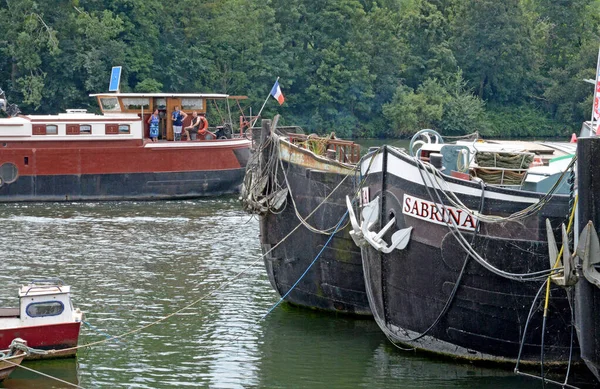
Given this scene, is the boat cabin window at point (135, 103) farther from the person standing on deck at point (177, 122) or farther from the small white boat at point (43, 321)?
the small white boat at point (43, 321)

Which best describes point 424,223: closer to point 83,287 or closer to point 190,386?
point 190,386

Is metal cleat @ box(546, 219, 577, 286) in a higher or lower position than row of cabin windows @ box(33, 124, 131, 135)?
higher

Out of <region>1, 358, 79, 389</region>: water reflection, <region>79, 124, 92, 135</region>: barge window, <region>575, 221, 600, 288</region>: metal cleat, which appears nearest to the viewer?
<region>575, 221, 600, 288</region>: metal cleat

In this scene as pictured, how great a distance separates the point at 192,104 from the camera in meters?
40.9

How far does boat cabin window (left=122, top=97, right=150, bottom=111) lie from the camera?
132 feet

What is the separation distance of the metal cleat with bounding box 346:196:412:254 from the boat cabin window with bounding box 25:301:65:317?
191 inches

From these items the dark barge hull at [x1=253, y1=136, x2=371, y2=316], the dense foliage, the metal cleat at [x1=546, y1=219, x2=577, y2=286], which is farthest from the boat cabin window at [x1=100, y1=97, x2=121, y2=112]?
the metal cleat at [x1=546, y1=219, x2=577, y2=286]

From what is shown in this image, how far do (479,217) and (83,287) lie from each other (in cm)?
1091

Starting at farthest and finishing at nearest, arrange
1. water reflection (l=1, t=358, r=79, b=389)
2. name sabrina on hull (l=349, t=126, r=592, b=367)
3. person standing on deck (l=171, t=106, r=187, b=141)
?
person standing on deck (l=171, t=106, r=187, b=141)
water reflection (l=1, t=358, r=79, b=389)
name sabrina on hull (l=349, t=126, r=592, b=367)

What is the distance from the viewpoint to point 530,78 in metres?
82.4

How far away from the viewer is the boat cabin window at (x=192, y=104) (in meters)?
40.7

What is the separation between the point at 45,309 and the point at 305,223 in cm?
529

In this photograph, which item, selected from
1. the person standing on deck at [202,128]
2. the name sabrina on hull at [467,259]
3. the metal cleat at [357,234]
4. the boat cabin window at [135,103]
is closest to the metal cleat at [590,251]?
the name sabrina on hull at [467,259]

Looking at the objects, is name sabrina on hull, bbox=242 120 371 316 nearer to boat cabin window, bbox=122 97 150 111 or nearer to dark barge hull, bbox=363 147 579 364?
dark barge hull, bbox=363 147 579 364
